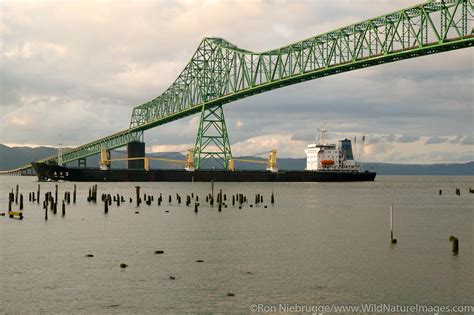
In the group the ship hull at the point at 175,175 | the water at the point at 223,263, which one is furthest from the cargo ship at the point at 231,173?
the water at the point at 223,263

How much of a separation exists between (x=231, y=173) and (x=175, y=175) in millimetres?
11394

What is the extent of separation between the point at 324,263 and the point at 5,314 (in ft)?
44.5

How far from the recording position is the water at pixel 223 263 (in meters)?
21.3

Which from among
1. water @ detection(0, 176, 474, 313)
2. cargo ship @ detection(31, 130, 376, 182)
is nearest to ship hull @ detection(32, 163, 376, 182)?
cargo ship @ detection(31, 130, 376, 182)

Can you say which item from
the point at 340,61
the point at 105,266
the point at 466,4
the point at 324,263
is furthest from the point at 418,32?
the point at 105,266

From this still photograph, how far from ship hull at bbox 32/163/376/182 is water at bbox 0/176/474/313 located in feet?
253

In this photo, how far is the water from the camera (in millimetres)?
21328

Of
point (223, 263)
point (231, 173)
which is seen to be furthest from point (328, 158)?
point (223, 263)

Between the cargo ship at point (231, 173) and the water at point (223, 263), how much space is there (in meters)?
77.5

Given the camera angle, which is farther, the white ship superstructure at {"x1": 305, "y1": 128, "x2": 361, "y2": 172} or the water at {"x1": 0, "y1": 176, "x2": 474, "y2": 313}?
the white ship superstructure at {"x1": 305, "y1": 128, "x2": 361, "y2": 172}

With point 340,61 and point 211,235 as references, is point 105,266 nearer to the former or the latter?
point 211,235

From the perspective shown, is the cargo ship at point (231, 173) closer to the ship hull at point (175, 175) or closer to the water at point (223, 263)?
the ship hull at point (175, 175)

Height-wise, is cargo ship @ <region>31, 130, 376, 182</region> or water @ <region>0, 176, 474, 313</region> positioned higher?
cargo ship @ <region>31, 130, 376, 182</region>

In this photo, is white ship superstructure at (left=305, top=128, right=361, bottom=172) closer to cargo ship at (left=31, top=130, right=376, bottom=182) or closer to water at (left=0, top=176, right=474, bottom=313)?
cargo ship at (left=31, top=130, right=376, bottom=182)
